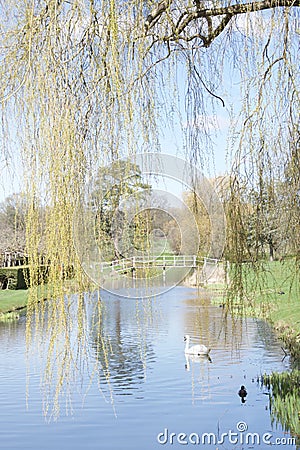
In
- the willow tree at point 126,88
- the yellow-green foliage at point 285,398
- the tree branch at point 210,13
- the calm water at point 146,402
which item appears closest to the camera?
the willow tree at point 126,88

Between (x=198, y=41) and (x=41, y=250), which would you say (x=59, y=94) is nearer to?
(x=41, y=250)

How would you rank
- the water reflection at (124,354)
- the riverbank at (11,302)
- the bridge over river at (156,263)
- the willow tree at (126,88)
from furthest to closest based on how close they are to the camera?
the riverbank at (11,302), the water reflection at (124,354), the bridge over river at (156,263), the willow tree at (126,88)

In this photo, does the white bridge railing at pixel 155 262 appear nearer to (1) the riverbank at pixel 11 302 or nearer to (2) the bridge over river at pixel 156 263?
(2) the bridge over river at pixel 156 263

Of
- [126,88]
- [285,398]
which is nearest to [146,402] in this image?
[285,398]

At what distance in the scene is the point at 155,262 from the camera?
6.71ft

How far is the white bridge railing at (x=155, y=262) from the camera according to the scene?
174cm

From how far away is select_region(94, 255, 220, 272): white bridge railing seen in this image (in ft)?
5.70

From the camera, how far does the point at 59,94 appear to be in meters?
1.54

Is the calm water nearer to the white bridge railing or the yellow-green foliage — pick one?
the yellow-green foliage

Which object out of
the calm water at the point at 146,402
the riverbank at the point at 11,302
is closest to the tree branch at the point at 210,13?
the calm water at the point at 146,402

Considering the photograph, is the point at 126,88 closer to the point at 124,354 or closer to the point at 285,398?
the point at 285,398

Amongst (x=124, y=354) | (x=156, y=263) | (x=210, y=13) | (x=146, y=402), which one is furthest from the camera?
(x=124, y=354)

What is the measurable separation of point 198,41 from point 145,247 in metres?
0.80

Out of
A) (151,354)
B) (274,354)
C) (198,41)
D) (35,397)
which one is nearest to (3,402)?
(35,397)
